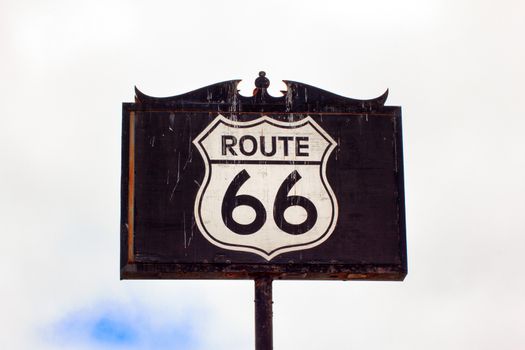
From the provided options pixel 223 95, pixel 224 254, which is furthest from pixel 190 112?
pixel 224 254

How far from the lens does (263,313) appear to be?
71.2 feet

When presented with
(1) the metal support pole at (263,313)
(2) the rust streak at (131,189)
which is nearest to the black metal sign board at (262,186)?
(2) the rust streak at (131,189)

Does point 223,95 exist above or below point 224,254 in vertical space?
above

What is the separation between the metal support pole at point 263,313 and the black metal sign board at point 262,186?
18 cm

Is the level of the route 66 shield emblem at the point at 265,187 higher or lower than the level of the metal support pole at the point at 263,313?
higher

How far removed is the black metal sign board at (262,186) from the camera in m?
21.8

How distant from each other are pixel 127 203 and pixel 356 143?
2.84 metres

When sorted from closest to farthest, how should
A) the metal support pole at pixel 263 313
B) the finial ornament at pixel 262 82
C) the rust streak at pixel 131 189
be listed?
the metal support pole at pixel 263 313 → the rust streak at pixel 131 189 → the finial ornament at pixel 262 82

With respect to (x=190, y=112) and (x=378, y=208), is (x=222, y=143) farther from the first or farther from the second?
(x=378, y=208)

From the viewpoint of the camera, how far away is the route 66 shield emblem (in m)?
21.9

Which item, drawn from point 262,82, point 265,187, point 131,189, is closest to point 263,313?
point 265,187

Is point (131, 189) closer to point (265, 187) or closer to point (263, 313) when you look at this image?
point (265, 187)

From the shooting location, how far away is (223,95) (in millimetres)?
22438

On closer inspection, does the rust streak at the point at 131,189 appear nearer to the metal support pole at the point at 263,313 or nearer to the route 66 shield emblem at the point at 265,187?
the route 66 shield emblem at the point at 265,187
